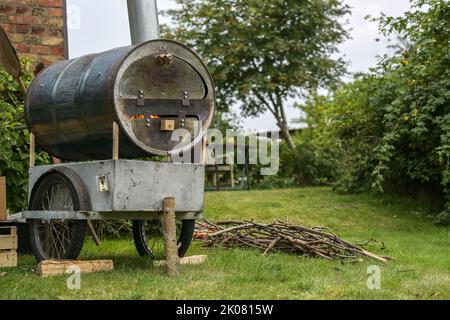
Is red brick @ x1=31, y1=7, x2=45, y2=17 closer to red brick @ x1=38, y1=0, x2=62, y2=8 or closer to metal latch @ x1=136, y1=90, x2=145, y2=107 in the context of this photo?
red brick @ x1=38, y1=0, x2=62, y2=8

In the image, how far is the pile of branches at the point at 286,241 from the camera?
5918 millimetres

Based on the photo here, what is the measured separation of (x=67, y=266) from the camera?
481 centimetres

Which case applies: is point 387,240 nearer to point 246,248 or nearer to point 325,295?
point 246,248

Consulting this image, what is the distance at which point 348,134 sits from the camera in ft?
33.4

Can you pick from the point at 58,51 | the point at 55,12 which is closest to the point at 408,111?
the point at 58,51

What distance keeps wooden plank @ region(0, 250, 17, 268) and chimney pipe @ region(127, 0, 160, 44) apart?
7.91ft

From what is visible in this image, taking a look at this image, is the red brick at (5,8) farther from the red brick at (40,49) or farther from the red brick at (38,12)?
the red brick at (40,49)

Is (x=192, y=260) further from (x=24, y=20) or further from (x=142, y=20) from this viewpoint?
(x=24, y=20)

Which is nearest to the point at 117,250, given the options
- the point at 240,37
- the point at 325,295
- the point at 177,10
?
the point at 325,295

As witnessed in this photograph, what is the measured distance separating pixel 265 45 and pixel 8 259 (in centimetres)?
1357

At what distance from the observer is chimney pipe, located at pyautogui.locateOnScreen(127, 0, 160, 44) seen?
260 inches

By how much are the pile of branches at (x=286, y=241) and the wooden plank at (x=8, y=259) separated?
1.82 m

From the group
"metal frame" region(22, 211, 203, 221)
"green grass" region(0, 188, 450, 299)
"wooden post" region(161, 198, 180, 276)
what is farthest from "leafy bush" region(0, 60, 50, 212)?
"wooden post" region(161, 198, 180, 276)

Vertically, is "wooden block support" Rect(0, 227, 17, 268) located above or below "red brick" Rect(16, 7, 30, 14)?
below
